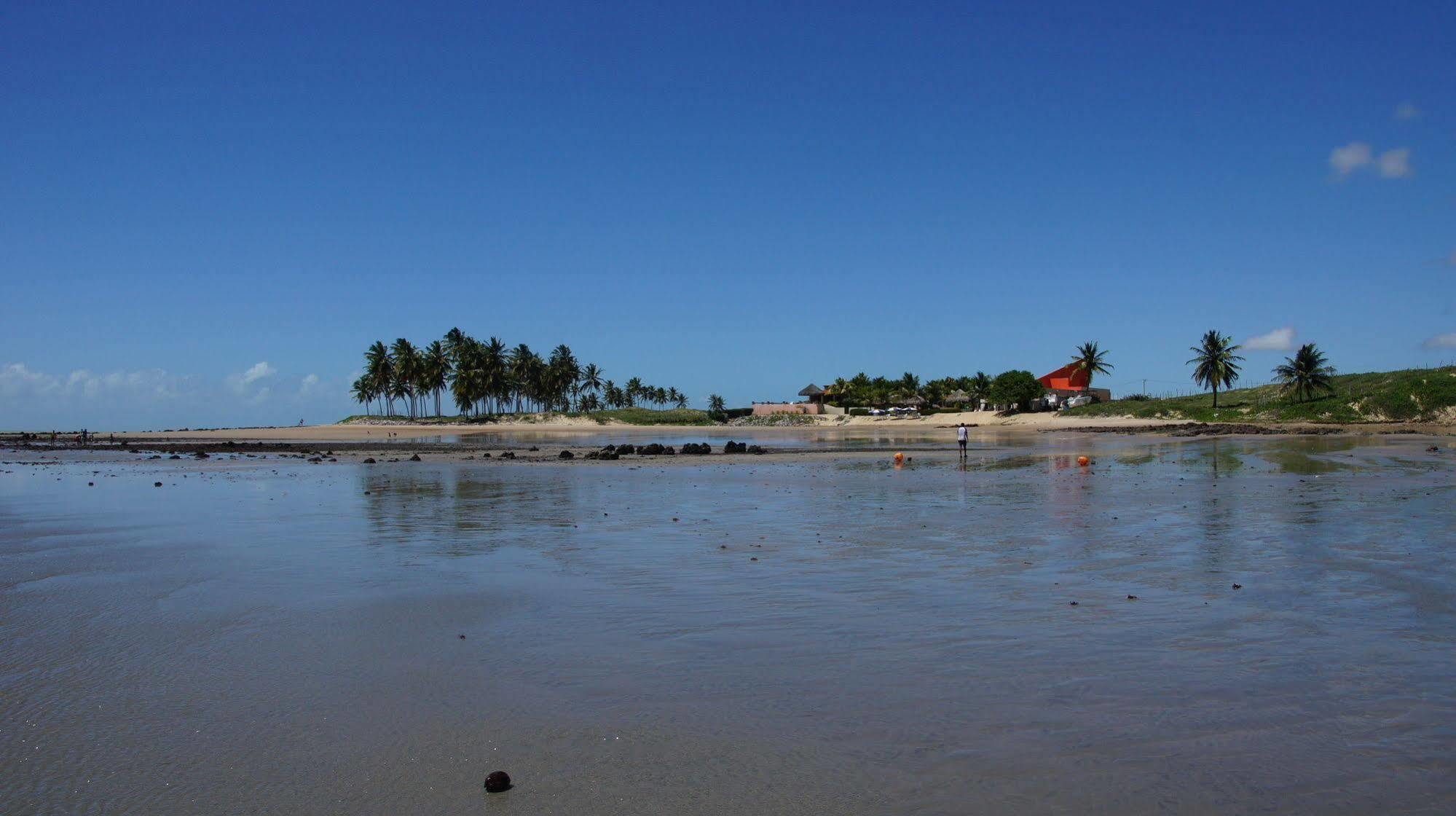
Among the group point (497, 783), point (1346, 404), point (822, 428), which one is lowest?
point (497, 783)

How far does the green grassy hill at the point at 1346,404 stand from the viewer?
61188 mm

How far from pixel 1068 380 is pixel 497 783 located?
131 meters

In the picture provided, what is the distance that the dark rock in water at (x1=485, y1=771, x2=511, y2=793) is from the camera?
16.3 feet

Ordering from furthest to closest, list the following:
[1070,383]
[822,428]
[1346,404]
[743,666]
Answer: [1070,383]
[822,428]
[1346,404]
[743,666]

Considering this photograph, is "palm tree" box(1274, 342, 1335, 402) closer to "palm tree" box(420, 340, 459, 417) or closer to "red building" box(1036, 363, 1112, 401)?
"red building" box(1036, 363, 1112, 401)

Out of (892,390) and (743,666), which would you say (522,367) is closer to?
(892,390)

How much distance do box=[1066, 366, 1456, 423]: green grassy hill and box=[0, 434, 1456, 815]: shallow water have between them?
56.7m

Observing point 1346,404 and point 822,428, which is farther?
point 822,428

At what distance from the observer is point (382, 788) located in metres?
5.05

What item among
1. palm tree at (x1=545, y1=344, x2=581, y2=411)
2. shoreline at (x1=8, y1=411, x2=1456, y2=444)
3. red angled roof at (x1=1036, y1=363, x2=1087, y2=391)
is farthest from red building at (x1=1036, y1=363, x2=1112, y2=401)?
palm tree at (x1=545, y1=344, x2=581, y2=411)

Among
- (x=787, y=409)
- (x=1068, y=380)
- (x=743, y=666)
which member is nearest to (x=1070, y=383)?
(x=1068, y=380)

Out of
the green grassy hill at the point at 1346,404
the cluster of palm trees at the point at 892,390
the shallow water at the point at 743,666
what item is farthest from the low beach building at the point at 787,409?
the shallow water at the point at 743,666

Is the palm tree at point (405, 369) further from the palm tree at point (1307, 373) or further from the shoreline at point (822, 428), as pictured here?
the palm tree at point (1307, 373)

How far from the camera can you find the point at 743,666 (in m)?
7.21
